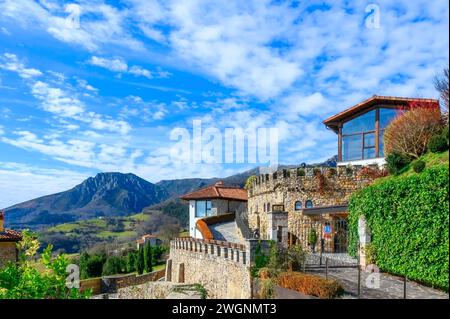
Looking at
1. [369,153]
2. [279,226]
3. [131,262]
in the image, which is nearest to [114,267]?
[131,262]

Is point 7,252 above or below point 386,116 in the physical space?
below

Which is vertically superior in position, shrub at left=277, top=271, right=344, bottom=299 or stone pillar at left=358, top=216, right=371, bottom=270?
stone pillar at left=358, top=216, right=371, bottom=270

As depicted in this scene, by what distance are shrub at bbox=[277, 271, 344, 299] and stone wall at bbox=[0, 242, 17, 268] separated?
19.2 meters

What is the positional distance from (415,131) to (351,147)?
7528mm

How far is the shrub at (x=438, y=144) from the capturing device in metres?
16.7

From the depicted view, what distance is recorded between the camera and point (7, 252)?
2628cm

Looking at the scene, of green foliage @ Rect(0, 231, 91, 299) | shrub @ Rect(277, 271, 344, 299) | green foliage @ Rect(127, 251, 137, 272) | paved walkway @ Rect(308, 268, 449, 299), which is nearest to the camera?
green foliage @ Rect(0, 231, 91, 299)

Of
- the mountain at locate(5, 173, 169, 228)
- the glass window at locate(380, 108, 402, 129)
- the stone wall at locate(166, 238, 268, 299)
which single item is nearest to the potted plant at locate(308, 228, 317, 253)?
the stone wall at locate(166, 238, 268, 299)

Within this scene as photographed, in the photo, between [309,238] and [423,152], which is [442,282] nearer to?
[423,152]

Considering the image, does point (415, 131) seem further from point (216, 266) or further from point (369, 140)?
point (216, 266)

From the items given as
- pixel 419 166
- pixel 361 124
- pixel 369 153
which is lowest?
pixel 419 166

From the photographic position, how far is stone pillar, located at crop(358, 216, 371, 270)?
56.6 ft

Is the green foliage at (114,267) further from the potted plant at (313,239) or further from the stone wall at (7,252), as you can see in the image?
the potted plant at (313,239)

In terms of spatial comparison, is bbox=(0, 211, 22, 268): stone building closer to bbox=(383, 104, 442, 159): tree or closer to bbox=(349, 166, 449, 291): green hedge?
bbox=(349, 166, 449, 291): green hedge
